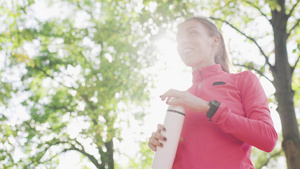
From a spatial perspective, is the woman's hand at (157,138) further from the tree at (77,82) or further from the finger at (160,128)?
the tree at (77,82)

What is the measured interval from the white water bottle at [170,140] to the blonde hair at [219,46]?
794 millimetres

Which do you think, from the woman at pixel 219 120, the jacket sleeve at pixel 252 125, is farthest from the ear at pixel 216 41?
the jacket sleeve at pixel 252 125

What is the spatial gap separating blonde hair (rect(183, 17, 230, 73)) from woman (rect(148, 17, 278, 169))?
0.60ft

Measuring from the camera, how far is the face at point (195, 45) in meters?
1.96

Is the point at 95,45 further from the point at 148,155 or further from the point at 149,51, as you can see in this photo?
the point at 148,155

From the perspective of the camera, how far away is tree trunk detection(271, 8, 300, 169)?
518 cm

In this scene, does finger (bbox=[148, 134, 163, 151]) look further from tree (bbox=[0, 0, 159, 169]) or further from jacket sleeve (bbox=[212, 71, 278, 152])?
tree (bbox=[0, 0, 159, 169])

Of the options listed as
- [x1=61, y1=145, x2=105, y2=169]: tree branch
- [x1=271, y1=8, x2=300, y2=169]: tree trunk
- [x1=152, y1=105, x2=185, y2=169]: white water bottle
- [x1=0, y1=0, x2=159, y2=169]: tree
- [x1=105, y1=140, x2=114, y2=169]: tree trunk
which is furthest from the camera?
[x1=61, y1=145, x2=105, y2=169]: tree branch

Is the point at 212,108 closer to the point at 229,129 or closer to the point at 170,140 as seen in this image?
the point at 229,129

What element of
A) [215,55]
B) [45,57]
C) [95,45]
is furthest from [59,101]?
[215,55]

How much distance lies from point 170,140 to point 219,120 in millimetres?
315

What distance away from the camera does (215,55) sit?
219 centimetres

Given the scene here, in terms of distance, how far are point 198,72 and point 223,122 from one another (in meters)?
0.60

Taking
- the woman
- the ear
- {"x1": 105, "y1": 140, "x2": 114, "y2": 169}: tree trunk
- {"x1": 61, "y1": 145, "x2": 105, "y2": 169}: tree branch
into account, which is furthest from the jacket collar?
{"x1": 61, "y1": 145, "x2": 105, "y2": 169}: tree branch
